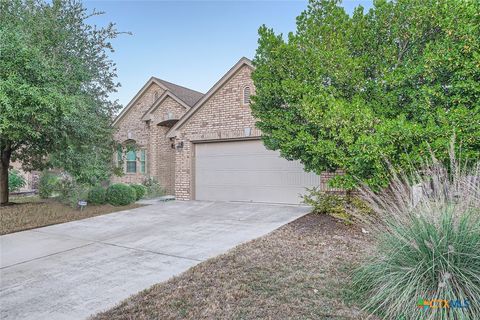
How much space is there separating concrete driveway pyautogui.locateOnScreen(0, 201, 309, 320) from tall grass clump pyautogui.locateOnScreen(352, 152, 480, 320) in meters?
2.59

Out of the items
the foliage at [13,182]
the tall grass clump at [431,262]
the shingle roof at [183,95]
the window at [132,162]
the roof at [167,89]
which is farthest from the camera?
the window at [132,162]

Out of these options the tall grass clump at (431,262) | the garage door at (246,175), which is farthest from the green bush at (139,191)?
the tall grass clump at (431,262)

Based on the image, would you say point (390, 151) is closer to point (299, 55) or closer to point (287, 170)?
point (299, 55)

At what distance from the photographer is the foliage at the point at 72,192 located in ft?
32.4

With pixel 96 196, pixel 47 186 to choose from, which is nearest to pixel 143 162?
pixel 47 186

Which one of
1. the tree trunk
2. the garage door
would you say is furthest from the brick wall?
the tree trunk

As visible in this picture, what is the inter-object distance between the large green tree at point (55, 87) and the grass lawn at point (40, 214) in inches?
42.7

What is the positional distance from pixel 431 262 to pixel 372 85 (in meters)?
4.24

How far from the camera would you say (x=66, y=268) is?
175 inches

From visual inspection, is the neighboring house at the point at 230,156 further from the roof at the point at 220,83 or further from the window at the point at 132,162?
the window at the point at 132,162

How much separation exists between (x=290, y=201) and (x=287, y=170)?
95cm

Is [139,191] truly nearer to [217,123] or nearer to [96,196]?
[96,196]

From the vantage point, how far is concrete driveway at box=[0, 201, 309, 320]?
3473mm

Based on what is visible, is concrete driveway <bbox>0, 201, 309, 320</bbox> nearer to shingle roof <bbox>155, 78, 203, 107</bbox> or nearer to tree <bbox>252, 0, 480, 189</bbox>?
tree <bbox>252, 0, 480, 189</bbox>
